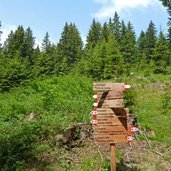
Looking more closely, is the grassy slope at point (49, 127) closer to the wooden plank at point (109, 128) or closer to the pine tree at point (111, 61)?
the wooden plank at point (109, 128)

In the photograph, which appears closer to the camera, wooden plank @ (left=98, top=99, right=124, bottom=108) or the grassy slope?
wooden plank @ (left=98, top=99, right=124, bottom=108)

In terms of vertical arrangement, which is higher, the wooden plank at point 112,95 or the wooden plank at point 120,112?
the wooden plank at point 112,95

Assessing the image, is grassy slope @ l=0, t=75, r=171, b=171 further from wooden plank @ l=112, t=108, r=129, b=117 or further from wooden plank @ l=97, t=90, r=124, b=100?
wooden plank @ l=97, t=90, r=124, b=100

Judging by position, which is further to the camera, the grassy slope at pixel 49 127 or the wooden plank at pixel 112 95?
the grassy slope at pixel 49 127

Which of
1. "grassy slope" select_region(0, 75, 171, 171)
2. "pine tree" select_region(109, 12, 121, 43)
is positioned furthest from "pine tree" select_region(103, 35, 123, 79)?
"pine tree" select_region(109, 12, 121, 43)

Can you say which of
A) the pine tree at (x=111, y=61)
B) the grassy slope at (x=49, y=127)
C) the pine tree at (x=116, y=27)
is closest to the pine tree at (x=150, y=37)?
the pine tree at (x=116, y=27)

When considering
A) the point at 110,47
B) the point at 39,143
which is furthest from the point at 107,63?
the point at 39,143

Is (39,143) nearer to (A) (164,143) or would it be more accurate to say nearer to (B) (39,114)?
(B) (39,114)

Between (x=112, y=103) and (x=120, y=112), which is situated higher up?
(x=112, y=103)

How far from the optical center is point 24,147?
29.5ft

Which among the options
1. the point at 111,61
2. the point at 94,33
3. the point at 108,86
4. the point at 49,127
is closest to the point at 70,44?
the point at 94,33

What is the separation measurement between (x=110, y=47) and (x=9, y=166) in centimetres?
2834

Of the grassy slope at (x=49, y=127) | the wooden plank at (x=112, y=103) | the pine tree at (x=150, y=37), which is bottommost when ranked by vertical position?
the grassy slope at (x=49, y=127)

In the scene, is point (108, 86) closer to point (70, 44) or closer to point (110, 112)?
point (110, 112)
